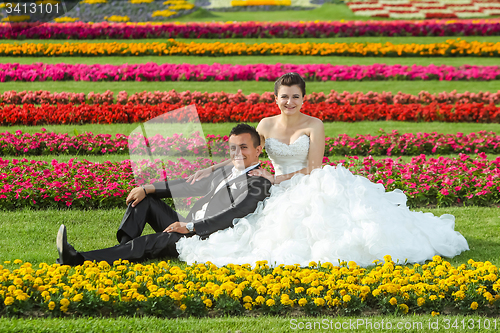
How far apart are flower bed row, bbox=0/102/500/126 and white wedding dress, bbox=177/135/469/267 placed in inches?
246

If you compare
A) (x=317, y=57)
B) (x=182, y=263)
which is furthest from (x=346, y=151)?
(x=317, y=57)

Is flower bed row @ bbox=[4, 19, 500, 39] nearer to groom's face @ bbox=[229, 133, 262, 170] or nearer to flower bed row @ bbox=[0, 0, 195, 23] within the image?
flower bed row @ bbox=[0, 0, 195, 23]

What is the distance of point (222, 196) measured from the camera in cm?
511

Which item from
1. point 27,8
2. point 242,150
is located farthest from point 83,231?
point 27,8

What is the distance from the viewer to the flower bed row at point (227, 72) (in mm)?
15078

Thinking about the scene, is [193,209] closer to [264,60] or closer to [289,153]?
[289,153]

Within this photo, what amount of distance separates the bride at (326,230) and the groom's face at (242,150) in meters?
0.15

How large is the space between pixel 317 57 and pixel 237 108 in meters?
7.36

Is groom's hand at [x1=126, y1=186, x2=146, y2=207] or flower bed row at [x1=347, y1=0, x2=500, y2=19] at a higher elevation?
flower bed row at [x1=347, y1=0, x2=500, y2=19]

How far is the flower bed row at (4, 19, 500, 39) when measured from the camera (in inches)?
797

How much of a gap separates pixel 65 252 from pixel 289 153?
8.63 feet

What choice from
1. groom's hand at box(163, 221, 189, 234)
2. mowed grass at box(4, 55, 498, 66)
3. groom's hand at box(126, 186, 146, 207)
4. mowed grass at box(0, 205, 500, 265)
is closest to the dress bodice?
groom's hand at box(163, 221, 189, 234)

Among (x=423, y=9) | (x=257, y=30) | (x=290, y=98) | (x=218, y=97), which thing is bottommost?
(x=218, y=97)

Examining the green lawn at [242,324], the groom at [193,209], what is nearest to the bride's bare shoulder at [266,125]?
the groom at [193,209]
